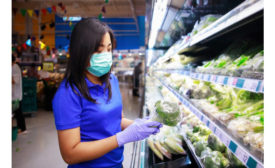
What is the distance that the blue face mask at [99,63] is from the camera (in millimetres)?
1172

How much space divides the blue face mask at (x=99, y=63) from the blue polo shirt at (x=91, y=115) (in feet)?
0.25

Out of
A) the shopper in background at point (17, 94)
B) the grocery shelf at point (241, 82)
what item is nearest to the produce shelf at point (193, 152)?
the grocery shelf at point (241, 82)

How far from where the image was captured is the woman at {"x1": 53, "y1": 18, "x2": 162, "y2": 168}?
1.02 m

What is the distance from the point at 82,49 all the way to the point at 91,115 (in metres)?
0.37

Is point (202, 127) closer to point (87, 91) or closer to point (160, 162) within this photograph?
point (160, 162)

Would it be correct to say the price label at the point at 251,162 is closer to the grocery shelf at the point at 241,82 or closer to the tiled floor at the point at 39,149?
the grocery shelf at the point at 241,82

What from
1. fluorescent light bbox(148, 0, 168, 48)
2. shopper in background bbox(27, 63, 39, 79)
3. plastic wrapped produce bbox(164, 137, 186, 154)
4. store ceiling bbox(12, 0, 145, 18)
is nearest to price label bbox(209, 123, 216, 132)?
plastic wrapped produce bbox(164, 137, 186, 154)

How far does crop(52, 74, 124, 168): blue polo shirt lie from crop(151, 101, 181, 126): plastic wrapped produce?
0.24 m

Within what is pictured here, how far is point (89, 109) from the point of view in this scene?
3.63ft

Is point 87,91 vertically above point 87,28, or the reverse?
point 87,28

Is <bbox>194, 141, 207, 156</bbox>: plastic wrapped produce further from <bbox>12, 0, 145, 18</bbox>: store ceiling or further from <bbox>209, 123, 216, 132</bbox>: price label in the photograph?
<bbox>12, 0, 145, 18</bbox>: store ceiling
